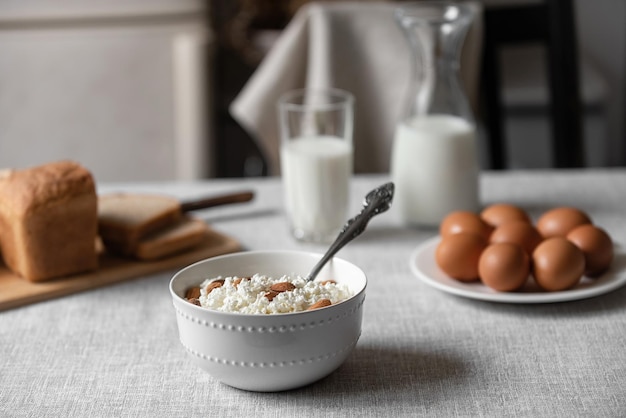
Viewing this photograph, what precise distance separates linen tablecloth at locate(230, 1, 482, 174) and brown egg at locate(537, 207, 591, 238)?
1015mm

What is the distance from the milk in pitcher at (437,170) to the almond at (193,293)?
0.52 m

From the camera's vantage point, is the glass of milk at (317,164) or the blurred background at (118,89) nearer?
the glass of milk at (317,164)

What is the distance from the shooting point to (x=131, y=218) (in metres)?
1.18

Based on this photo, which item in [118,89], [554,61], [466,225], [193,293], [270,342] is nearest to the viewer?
[270,342]

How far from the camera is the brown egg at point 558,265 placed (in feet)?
3.10

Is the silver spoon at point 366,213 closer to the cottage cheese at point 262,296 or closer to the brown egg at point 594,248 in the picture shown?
the cottage cheese at point 262,296

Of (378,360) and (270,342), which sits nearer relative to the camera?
(270,342)

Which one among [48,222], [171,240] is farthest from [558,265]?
[48,222]

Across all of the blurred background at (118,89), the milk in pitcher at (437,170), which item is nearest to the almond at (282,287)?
the milk in pitcher at (437,170)

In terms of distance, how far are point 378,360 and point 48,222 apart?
0.50m

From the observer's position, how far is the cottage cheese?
2.48ft

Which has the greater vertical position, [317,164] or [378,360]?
[317,164]

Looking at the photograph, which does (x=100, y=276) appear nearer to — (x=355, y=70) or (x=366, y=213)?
(x=366, y=213)

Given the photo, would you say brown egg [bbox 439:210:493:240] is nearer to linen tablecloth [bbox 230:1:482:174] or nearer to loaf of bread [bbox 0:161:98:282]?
loaf of bread [bbox 0:161:98:282]
